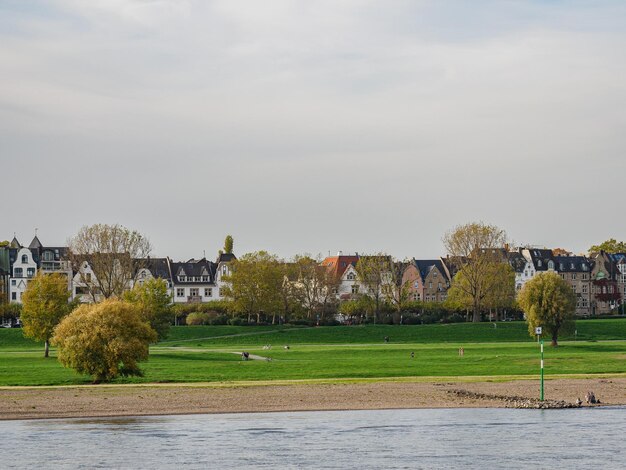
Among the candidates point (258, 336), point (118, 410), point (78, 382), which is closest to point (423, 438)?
point (118, 410)

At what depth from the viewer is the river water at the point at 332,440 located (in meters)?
43.2

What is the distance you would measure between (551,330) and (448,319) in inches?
1840

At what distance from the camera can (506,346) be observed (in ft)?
347

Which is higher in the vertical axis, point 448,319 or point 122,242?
point 122,242

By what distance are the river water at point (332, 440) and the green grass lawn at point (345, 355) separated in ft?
55.3

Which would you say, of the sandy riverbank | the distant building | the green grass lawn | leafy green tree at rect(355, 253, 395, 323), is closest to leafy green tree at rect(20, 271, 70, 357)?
the green grass lawn

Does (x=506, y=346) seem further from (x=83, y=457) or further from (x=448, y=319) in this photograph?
(x=83, y=457)

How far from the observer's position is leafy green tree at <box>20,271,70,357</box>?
321 ft

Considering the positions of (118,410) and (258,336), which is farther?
(258,336)

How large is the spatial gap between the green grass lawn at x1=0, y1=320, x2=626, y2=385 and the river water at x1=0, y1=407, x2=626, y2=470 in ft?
55.3

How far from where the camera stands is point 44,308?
98375 millimetres

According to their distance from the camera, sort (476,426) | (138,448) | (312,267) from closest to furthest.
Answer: (138,448), (476,426), (312,267)

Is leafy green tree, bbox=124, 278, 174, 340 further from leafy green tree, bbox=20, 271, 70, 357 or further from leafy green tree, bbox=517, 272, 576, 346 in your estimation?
leafy green tree, bbox=517, 272, 576, 346

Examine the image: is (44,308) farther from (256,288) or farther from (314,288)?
(314,288)
